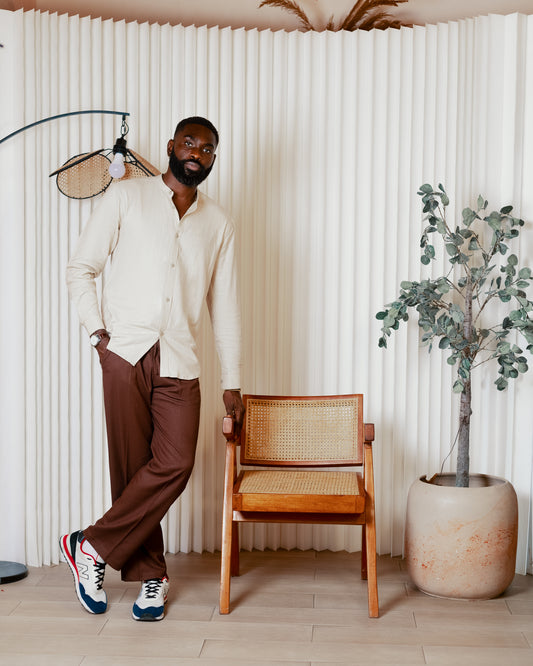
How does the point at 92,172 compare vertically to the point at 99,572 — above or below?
above

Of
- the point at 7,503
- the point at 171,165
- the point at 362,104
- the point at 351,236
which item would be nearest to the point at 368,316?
the point at 351,236

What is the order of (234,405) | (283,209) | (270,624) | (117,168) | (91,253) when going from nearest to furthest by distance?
1. (270,624)
2. (91,253)
3. (234,405)
4. (117,168)
5. (283,209)

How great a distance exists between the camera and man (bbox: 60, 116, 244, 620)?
2783 millimetres

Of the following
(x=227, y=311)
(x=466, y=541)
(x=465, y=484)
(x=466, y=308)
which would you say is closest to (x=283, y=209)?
(x=227, y=311)

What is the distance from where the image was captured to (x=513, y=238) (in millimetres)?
3266

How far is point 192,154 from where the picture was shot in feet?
9.19

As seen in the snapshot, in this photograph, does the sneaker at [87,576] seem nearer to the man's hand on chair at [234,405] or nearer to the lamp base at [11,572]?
the lamp base at [11,572]

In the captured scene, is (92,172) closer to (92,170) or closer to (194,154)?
(92,170)

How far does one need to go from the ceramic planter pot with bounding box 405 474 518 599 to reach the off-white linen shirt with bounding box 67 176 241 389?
1.08 m

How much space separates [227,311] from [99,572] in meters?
1.09

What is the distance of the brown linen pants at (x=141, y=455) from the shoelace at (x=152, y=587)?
22 millimetres

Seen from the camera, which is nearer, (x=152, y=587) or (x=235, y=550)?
(x=152, y=587)

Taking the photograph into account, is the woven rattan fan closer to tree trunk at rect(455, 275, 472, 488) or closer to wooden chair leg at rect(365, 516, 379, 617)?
tree trunk at rect(455, 275, 472, 488)

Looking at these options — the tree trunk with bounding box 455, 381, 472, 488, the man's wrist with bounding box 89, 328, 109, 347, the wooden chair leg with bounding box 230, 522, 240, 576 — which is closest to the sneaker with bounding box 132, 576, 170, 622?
the wooden chair leg with bounding box 230, 522, 240, 576
